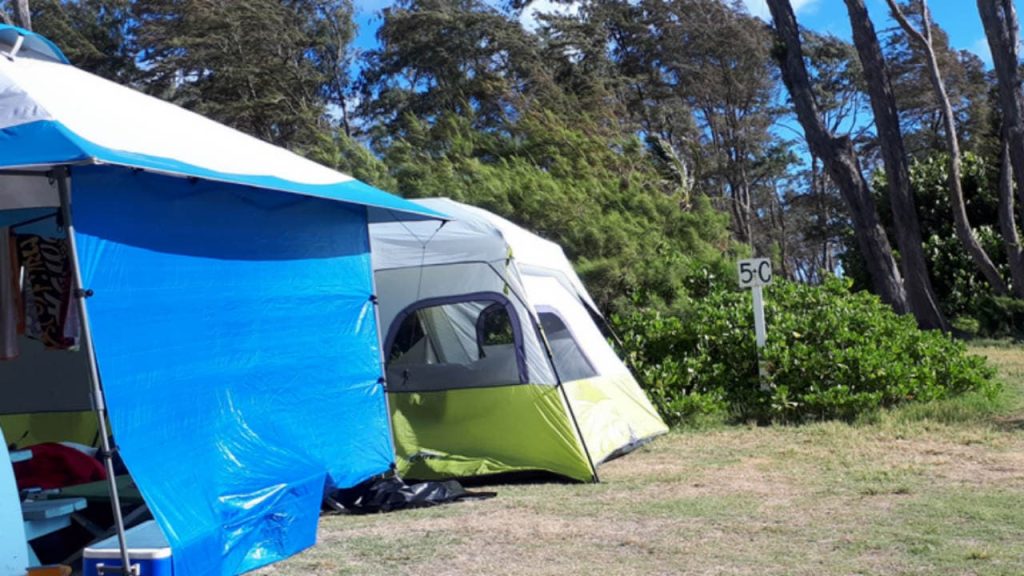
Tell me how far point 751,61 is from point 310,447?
26924 mm

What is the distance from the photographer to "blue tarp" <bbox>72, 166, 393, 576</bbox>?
16.1ft

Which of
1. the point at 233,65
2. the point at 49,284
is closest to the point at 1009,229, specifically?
the point at 49,284

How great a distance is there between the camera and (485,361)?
8109mm

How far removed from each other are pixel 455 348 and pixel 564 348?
0.87m

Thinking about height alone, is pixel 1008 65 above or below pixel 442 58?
below

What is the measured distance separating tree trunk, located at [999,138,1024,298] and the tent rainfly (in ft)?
44.8

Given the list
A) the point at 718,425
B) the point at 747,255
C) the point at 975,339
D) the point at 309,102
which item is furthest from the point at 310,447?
the point at 309,102

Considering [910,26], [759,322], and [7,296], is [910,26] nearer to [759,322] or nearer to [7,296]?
[759,322]

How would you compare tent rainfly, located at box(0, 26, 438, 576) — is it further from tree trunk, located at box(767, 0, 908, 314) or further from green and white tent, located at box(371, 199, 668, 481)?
tree trunk, located at box(767, 0, 908, 314)

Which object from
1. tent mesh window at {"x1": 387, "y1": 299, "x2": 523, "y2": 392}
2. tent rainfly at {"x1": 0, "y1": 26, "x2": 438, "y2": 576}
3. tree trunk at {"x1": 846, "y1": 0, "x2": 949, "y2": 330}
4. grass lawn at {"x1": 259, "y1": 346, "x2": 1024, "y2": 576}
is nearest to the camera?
tent rainfly at {"x1": 0, "y1": 26, "x2": 438, "y2": 576}

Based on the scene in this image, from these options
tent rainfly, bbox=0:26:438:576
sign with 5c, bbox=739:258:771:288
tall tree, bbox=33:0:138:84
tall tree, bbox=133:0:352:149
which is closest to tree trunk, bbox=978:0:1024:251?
sign with 5c, bbox=739:258:771:288

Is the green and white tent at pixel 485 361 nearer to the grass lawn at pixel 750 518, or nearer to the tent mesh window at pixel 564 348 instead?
the tent mesh window at pixel 564 348

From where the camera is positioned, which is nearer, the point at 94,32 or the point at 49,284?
the point at 49,284

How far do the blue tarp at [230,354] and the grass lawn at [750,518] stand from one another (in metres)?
0.41
